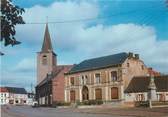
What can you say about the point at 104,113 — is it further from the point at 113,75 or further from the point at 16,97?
the point at 16,97

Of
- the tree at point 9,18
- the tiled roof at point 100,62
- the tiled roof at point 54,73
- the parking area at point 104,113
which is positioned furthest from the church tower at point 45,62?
the tree at point 9,18

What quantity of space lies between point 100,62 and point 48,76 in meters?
20.2

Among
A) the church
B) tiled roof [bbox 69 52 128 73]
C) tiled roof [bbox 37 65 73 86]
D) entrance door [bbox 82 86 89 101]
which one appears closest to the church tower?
tiled roof [bbox 37 65 73 86]

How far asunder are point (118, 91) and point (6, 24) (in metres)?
66.9

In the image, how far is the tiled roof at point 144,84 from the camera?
7172cm

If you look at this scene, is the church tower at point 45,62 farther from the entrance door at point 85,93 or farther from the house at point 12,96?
the house at point 12,96

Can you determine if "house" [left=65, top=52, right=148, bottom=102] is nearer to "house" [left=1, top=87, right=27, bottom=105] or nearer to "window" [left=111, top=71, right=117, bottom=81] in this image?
"window" [left=111, top=71, right=117, bottom=81]

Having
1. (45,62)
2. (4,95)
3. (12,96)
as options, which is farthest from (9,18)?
(12,96)

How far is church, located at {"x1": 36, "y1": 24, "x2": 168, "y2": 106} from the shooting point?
2884 inches

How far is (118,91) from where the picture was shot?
75.6 m

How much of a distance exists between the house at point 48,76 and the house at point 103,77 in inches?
66.9

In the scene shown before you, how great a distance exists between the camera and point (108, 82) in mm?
77812

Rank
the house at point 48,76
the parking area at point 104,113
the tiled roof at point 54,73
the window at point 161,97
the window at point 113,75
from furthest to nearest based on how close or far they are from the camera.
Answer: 1. the tiled roof at point 54,73
2. the house at point 48,76
3. the window at point 113,75
4. the window at point 161,97
5. the parking area at point 104,113

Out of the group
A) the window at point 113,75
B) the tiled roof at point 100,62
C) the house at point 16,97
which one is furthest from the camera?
the house at point 16,97
